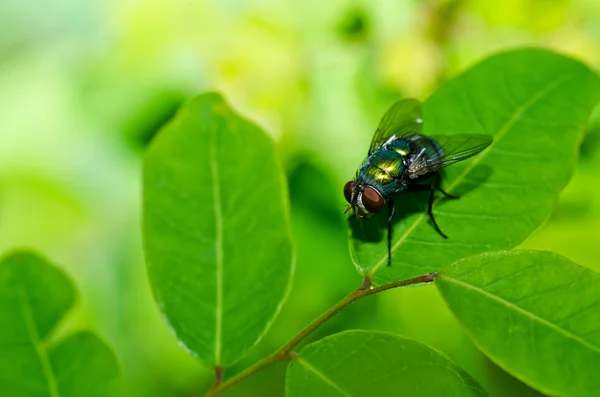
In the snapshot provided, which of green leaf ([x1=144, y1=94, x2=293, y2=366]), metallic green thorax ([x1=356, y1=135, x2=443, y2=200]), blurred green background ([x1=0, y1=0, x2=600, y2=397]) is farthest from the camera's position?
blurred green background ([x1=0, y1=0, x2=600, y2=397])

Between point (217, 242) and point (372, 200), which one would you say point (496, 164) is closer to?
point (372, 200)

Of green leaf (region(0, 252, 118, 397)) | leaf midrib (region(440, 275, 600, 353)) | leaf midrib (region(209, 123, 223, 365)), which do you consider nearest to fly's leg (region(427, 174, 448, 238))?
leaf midrib (region(440, 275, 600, 353))

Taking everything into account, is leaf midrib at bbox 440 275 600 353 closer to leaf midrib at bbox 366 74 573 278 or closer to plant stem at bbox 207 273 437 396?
plant stem at bbox 207 273 437 396

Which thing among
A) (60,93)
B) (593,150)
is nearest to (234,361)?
(593,150)

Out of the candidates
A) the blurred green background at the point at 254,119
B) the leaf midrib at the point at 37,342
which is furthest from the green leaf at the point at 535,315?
the blurred green background at the point at 254,119

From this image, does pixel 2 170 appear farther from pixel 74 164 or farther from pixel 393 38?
pixel 393 38

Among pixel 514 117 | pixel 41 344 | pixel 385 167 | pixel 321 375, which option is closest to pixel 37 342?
pixel 41 344
